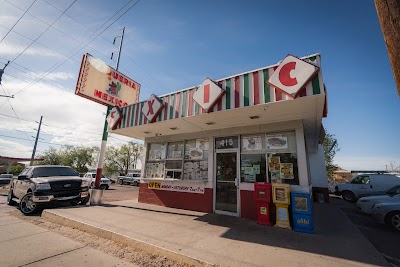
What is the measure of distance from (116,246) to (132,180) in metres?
24.9

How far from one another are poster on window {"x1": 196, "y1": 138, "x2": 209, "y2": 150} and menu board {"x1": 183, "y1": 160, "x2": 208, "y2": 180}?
0.61 m

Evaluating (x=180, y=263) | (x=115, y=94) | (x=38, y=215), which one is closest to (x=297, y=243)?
(x=180, y=263)

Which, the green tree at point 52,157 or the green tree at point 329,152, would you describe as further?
the green tree at point 52,157

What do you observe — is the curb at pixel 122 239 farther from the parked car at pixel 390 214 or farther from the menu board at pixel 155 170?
the parked car at pixel 390 214

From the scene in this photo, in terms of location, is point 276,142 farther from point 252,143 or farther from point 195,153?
point 195,153

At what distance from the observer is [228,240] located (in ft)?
15.0

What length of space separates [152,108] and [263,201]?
511 cm

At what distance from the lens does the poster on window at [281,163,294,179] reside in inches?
250

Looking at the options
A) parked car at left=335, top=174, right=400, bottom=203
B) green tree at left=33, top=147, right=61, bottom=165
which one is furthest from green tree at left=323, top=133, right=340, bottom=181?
green tree at left=33, top=147, right=61, bottom=165

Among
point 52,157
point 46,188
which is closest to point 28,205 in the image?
point 46,188

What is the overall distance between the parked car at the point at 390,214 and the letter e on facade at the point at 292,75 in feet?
20.8

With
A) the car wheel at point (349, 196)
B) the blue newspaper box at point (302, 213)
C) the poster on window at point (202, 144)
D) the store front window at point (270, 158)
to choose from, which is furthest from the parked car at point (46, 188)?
the car wheel at point (349, 196)

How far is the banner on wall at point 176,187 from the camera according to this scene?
317 inches

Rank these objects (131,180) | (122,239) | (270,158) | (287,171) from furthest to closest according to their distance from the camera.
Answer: (131,180)
(270,158)
(287,171)
(122,239)
